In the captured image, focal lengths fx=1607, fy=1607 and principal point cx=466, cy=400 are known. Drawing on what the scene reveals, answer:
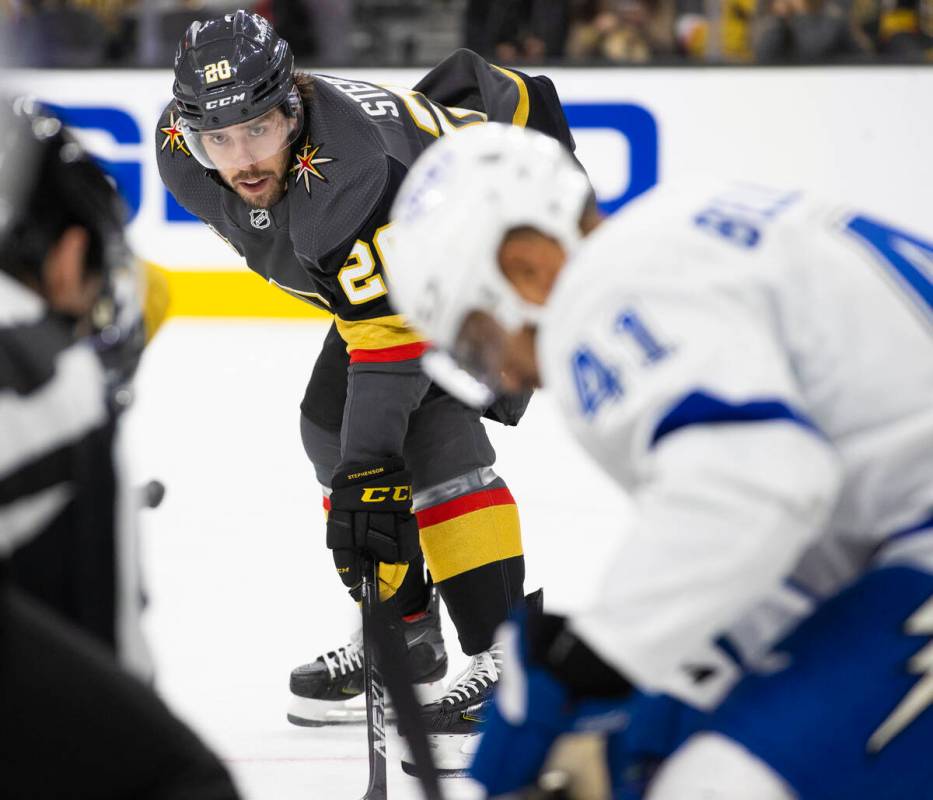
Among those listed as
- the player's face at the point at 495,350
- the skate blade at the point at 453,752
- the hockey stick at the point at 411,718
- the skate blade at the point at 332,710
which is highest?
the player's face at the point at 495,350

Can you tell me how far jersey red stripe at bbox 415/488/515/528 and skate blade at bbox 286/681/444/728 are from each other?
0.30 meters

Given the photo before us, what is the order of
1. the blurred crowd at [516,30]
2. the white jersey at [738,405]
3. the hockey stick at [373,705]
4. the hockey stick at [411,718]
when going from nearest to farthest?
the white jersey at [738,405] < the hockey stick at [411,718] < the hockey stick at [373,705] < the blurred crowd at [516,30]

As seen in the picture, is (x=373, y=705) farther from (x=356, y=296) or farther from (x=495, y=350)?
(x=495, y=350)

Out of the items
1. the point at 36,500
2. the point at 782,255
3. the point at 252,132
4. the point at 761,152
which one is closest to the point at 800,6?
the point at 761,152

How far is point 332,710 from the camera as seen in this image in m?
2.75

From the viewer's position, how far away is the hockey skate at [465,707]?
2.61 metres

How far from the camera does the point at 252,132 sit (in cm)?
247

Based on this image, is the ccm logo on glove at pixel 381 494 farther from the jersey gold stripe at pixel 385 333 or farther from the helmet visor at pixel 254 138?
the helmet visor at pixel 254 138

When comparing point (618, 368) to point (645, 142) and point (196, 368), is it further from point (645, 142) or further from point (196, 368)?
point (645, 142)

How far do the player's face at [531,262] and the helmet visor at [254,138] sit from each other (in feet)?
3.96

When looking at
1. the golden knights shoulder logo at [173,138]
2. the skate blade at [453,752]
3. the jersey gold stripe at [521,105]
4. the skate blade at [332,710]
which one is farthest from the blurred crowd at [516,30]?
the skate blade at [453,752]

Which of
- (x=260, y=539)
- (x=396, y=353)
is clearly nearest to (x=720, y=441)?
(x=396, y=353)

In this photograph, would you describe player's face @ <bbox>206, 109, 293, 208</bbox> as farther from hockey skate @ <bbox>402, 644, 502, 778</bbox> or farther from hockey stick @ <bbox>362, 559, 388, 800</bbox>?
hockey skate @ <bbox>402, 644, 502, 778</bbox>

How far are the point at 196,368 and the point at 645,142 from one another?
5.30 feet
